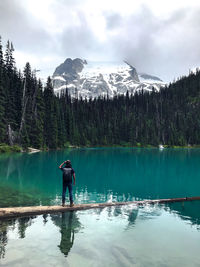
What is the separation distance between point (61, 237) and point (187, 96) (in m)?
204

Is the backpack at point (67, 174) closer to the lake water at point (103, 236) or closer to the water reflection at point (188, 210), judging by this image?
the lake water at point (103, 236)

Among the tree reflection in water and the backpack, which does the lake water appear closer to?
the tree reflection in water

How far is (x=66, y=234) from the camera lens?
10.5 m

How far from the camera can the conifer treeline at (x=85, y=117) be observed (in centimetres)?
7462

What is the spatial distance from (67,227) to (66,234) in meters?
0.87


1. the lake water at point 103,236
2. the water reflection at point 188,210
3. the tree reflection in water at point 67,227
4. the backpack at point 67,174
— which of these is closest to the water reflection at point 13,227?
the lake water at point 103,236

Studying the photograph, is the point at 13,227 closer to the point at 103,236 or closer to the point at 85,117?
the point at 103,236

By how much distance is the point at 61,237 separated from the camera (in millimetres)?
10156

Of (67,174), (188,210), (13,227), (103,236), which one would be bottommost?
(188,210)

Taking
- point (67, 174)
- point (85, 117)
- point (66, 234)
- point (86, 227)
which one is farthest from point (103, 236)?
point (85, 117)

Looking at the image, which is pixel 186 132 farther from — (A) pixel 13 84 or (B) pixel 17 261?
(B) pixel 17 261

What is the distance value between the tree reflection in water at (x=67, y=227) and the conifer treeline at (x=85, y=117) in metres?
55.8

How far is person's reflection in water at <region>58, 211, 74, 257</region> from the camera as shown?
911cm

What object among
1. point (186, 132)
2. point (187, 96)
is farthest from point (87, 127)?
point (187, 96)
